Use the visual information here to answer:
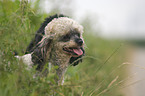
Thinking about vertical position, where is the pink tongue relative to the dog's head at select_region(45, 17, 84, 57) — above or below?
below

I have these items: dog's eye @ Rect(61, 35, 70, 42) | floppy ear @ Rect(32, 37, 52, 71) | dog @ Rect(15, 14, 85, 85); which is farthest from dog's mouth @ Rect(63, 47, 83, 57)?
floppy ear @ Rect(32, 37, 52, 71)

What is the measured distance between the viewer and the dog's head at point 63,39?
7.80 ft

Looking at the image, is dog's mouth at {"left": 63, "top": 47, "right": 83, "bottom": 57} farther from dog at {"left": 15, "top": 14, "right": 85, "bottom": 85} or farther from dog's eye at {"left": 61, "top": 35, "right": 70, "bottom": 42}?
dog's eye at {"left": 61, "top": 35, "right": 70, "bottom": 42}

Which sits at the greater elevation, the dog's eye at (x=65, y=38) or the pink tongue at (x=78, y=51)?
the dog's eye at (x=65, y=38)

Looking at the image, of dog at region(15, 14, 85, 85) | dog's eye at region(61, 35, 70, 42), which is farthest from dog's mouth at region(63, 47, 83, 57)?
dog's eye at region(61, 35, 70, 42)

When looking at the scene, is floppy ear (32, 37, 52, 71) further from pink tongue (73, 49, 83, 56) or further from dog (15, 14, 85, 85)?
pink tongue (73, 49, 83, 56)

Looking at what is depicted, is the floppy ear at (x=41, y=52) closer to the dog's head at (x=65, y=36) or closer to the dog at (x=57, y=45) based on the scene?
the dog at (x=57, y=45)

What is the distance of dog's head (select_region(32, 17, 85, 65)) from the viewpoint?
2.38 metres

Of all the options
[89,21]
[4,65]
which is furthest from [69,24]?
[89,21]

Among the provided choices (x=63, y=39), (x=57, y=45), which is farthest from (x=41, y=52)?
(x=63, y=39)

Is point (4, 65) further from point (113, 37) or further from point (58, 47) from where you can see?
point (113, 37)

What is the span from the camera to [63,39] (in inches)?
95.6

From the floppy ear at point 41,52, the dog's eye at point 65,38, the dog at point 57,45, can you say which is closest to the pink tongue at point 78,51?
the dog at point 57,45

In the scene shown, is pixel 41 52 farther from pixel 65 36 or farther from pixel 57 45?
pixel 65 36
